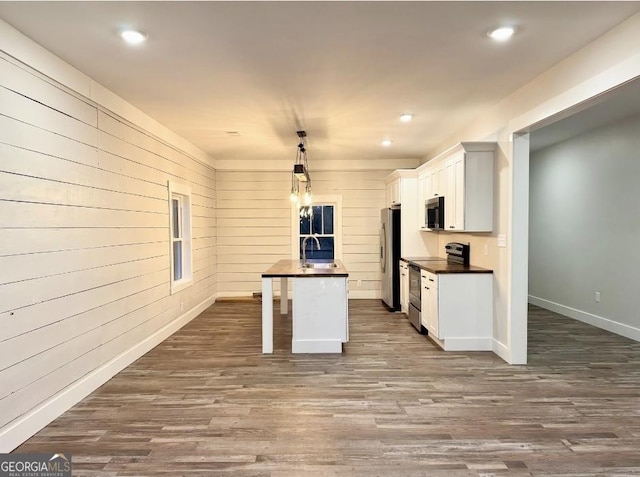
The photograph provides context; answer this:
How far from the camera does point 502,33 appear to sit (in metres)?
2.57

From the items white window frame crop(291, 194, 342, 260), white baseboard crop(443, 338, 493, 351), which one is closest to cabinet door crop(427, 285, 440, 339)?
white baseboard crop(443, 338, 493, 351)

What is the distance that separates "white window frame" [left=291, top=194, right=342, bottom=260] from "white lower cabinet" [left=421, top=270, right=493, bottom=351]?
11.0 ft

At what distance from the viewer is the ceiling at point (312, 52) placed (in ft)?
7.59

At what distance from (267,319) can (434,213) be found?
8.95 ft

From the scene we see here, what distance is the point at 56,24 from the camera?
2.46 m

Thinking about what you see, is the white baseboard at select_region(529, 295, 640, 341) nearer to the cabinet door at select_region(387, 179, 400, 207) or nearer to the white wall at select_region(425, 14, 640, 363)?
the white wall at select_region(425, 14, 640, 363)

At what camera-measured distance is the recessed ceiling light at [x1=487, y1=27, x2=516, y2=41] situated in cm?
253

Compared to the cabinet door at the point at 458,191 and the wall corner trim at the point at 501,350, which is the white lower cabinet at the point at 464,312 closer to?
the wall corner trim at the point at 501,350

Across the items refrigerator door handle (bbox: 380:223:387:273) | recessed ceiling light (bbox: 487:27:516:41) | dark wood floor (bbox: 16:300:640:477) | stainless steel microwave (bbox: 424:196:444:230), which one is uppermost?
recessed ceiling light (bbox: 487:27:516:41)

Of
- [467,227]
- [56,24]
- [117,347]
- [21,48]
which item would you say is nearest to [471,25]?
[467,227]

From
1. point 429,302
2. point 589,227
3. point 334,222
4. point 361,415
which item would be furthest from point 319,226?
point 361,415

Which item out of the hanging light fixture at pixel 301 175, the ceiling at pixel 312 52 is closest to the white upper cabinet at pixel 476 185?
the ceiling at pixel 312 52

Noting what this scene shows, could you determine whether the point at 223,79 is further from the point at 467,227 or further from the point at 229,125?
the point at 467,227

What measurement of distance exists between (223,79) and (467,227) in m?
2.93
